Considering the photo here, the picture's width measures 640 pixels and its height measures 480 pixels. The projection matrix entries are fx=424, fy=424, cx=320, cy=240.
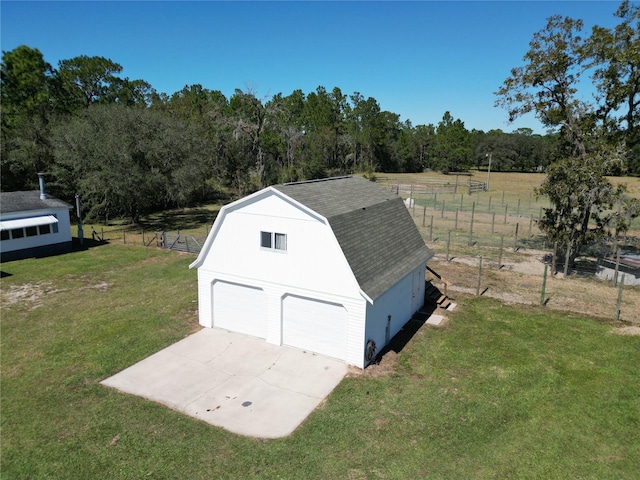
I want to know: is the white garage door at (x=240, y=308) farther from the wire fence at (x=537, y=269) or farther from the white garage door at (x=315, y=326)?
the wire fence at (x=537, y=269)

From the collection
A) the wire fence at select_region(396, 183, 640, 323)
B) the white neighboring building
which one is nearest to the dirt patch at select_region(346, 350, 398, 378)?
the wire fence at select_region(396, 183, 640, 323)

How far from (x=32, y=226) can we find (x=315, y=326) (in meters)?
21.2

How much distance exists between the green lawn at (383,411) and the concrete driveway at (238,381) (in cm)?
39

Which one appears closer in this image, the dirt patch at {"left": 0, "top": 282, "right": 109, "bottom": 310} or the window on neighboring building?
the window on neighboring building

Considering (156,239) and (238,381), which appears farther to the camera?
(156,239)

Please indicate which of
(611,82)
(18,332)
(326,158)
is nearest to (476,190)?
(326,158)

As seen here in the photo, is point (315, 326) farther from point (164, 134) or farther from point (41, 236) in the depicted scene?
point (164, 134)

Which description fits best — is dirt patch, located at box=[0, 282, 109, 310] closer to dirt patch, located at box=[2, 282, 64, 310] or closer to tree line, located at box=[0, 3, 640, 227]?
dirt patch, located at box=[2, 282, 64, 310]

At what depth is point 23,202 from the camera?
25891 mm

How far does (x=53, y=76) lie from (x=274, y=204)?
47.2 meters

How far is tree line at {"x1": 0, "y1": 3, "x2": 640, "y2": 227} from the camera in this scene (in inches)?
958

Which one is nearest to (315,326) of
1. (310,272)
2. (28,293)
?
(310,272)

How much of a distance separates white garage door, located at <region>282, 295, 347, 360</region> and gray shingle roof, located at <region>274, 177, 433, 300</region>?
1.53 m

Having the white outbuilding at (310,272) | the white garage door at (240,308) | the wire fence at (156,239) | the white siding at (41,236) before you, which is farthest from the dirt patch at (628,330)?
the white siding at (41,236)
